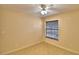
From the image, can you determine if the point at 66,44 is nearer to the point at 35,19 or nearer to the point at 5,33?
the point at 35,19

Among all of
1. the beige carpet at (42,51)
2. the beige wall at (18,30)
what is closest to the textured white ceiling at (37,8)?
the beige wall at (18,30)

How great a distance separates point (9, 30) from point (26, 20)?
0.22m

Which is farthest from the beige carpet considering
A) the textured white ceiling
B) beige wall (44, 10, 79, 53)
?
the textured white ceiling

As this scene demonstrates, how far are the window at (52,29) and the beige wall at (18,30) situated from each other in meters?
0.09

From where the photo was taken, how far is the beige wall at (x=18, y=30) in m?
1.63

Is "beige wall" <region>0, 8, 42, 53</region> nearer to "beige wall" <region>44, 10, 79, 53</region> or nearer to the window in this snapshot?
the window

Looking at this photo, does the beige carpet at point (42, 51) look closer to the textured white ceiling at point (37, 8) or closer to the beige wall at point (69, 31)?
the beige wall at point (69, 31)

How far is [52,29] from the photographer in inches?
66.1

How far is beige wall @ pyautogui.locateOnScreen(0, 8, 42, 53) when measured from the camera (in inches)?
64.1

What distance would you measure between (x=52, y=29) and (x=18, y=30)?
379 millimetres

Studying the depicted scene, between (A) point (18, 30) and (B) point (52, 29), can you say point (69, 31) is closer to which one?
(B) point (52, 29)

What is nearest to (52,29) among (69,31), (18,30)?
(69,31)
